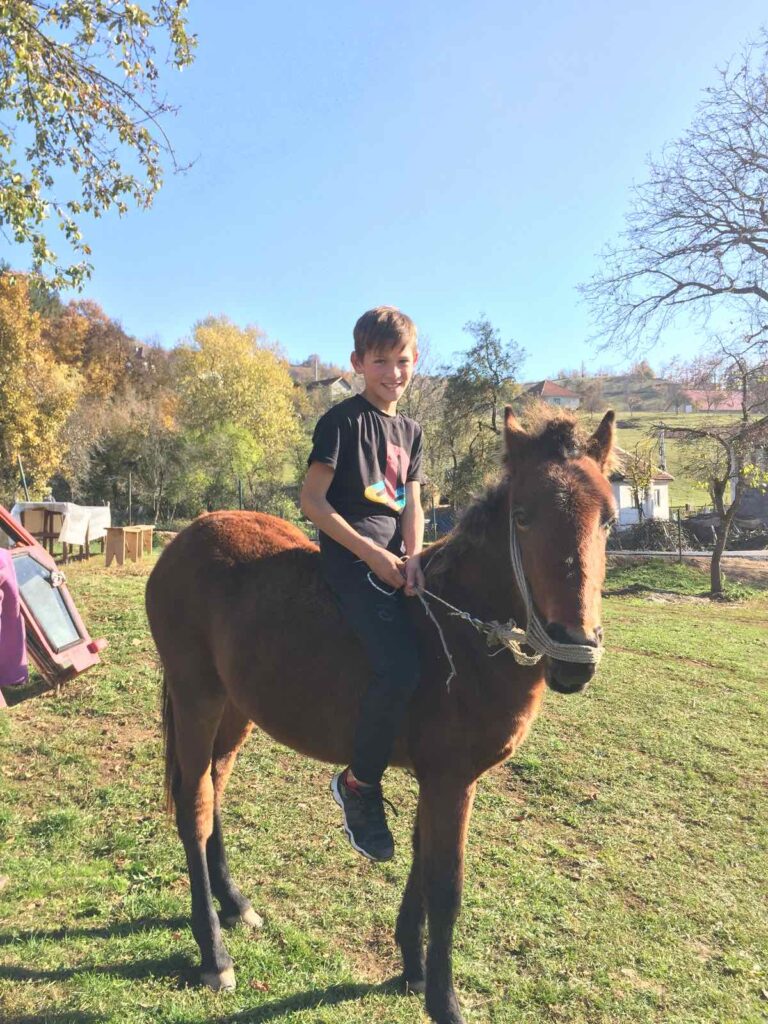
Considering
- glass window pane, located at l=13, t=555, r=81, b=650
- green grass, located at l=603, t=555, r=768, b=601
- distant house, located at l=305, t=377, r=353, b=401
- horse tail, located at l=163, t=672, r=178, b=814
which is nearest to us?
horse tail, located at l=163, t=672, r=178, b=814

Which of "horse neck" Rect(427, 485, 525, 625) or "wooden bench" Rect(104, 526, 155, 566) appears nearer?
"horse neck" Rect(427, 485, 525, 625)

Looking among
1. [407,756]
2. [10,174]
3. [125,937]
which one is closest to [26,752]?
[125,937]

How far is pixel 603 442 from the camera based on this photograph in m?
2.53

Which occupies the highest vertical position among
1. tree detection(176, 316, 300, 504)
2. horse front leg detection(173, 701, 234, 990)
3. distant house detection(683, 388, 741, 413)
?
tree detection(176, 316, 300, 504)

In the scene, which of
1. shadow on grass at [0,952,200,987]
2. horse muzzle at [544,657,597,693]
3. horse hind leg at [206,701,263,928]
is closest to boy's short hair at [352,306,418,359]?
horse muzzle at [544,657,597,693]

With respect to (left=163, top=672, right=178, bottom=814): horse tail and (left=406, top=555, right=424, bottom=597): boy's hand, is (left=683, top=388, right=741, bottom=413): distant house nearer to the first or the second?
(left=406, top=555, right=424, bottom=597): boy's hand

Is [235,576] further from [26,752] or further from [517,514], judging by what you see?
[26,752]

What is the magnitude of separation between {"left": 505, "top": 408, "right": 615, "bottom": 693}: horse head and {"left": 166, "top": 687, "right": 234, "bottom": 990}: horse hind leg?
2107 millimetres

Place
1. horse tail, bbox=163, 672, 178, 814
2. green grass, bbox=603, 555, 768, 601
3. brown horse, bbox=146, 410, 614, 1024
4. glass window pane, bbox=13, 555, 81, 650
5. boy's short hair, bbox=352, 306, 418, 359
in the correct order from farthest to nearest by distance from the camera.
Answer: green grass, bbox=603, 555, 768, 601
glass window pane, bbox=13, 555, 81, 650
horse tail, bbox=163, 672, 178, 814
boy's short hair, bbox=352, 306, 418, 359
brown horse, bbox=146, 410, 614, 1024

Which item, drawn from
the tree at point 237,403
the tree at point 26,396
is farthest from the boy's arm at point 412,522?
the tree at point 237,403

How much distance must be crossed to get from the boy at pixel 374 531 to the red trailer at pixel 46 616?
4319 mm

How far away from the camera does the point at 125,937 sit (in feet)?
10.5

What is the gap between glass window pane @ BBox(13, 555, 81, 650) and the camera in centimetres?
592

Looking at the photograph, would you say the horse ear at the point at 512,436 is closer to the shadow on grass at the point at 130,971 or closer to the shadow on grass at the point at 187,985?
the shadow on grass at the point at 187,985
